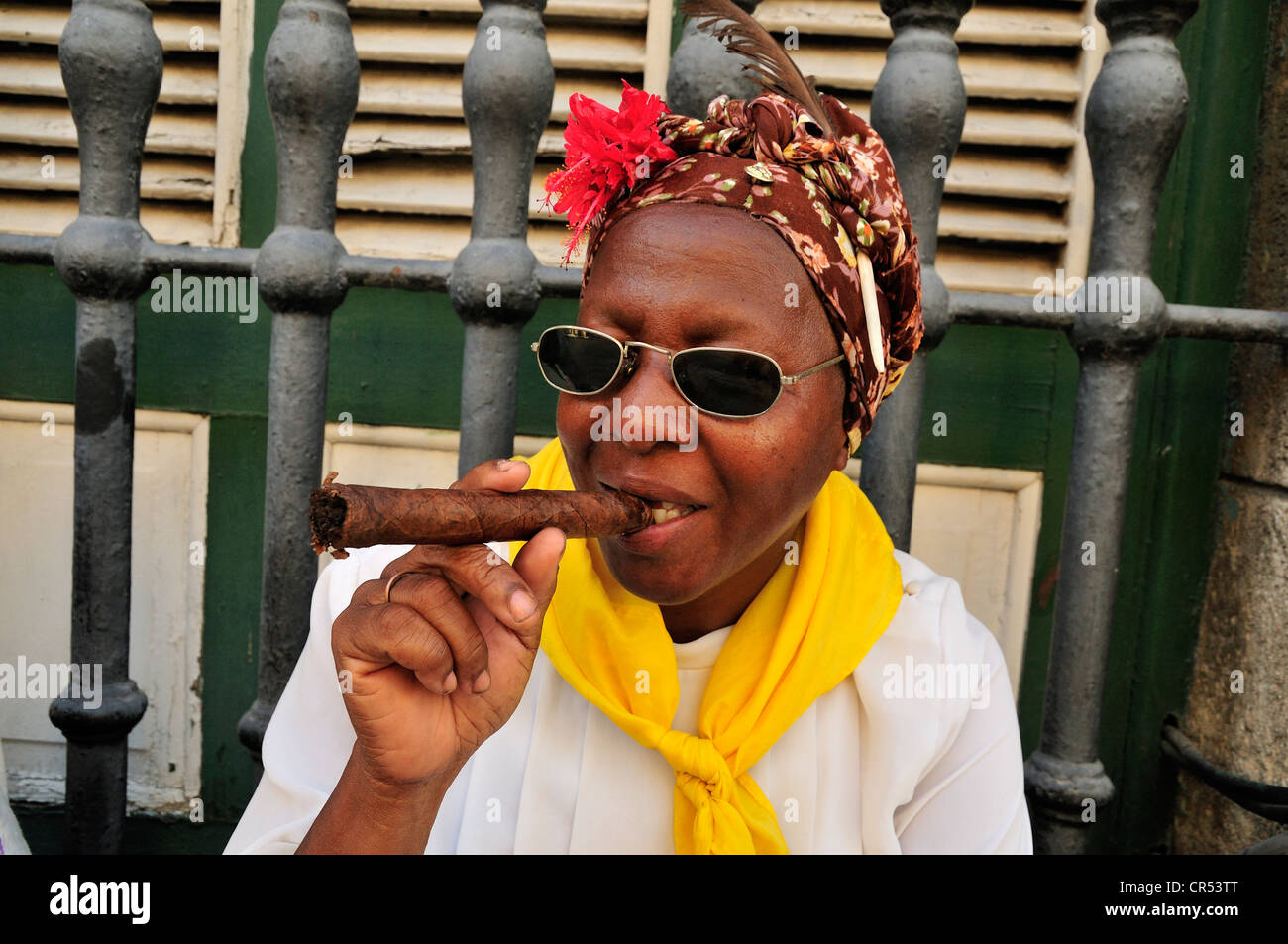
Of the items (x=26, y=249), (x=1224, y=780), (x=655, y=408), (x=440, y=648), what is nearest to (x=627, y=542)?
(x=655, y=408)

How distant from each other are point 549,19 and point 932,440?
63.7 inches

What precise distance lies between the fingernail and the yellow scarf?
1.82ft

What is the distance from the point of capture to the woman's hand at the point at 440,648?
1.36 metres

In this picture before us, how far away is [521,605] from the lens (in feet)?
4.39

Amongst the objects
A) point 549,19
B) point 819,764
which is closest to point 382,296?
point 549,19

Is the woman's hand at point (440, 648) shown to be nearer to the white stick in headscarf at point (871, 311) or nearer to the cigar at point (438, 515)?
the cigar at point (438, 515)

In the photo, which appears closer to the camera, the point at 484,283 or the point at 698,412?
the point at 698,412

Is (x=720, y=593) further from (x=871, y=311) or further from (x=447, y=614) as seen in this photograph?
(x=447, y=614)

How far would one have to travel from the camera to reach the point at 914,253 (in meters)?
1.98

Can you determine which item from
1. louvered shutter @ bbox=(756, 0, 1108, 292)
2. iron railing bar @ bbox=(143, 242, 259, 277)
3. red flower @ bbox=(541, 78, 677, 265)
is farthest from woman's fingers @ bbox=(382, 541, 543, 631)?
→ louvered shutter @ bbox=(756, 0, 1108, 292)

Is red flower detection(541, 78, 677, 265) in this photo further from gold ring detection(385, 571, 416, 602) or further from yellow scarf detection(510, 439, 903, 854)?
gold ring detection(385, 571, 416, 602)

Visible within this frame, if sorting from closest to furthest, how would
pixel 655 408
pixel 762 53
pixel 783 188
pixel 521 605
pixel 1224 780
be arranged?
1. pixel 521 605
2. pixel 655 408
3. pixel 783 188
4. pixel 762 53
5. pixel 1224 780

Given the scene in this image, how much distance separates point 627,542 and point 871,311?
602 millimetres
